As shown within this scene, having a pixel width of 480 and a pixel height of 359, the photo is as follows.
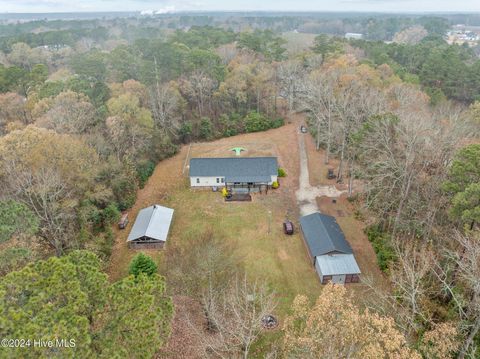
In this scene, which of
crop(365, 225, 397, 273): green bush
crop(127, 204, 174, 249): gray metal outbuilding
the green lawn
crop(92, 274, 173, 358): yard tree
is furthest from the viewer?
crop(127, 204, 174, 249): gray metal outbuilding

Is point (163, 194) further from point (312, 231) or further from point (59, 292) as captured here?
point (59, 292)

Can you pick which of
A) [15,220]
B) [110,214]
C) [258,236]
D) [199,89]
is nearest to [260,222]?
[258,236]

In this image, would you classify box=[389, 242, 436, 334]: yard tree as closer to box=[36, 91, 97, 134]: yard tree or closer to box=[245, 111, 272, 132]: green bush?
box=[36, 91, 97, 134]: yard tree

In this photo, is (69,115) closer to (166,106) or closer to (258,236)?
(166,106)

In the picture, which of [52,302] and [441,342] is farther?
[441,342]

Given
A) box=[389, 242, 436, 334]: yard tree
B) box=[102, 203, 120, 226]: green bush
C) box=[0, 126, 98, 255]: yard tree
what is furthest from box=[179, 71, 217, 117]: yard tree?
box=[389, 242, 436, 334]: yard tree

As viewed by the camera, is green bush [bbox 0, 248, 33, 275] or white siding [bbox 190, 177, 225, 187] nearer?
green bush [bbox 0, 248, 33, 275]

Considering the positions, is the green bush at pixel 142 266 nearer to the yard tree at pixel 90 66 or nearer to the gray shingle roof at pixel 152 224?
the gray shingle roof at pixel 152 224
